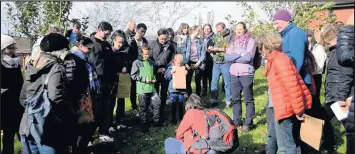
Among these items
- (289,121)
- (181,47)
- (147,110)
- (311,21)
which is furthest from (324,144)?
(311,21)

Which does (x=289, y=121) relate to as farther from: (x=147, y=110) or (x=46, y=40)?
(x=147, y=110)

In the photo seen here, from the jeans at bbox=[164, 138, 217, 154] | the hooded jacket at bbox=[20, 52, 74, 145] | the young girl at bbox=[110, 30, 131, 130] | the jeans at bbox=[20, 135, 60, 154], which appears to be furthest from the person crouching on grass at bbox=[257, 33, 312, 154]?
the young girl at bbox=[110, 30, 131, 130]

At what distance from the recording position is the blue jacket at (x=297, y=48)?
18.1 feet

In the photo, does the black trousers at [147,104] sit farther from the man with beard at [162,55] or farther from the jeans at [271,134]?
the jeans at [271,134]

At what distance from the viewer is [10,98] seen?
6.33 m

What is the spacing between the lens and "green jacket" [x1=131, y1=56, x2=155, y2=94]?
846cm

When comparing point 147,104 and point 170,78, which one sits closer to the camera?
point 147,104

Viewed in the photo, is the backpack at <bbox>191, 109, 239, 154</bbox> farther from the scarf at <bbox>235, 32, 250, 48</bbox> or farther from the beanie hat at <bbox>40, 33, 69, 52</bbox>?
the scarf at <bbox>235, 32, 250, 48</bbox>

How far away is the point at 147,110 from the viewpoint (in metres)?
8.68

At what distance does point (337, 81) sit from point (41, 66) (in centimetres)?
361

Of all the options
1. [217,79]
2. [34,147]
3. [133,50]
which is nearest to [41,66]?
[34,147]

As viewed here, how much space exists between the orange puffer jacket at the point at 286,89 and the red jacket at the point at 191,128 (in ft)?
3.01

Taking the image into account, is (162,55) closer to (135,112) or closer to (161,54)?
(161,54)

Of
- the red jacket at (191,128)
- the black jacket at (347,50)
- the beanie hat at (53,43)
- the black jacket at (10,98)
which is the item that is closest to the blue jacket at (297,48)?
the black jacket at (347,50)
